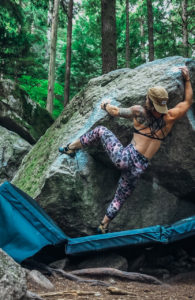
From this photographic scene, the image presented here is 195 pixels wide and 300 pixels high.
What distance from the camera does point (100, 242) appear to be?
173 inches

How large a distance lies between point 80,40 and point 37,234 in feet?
50.8

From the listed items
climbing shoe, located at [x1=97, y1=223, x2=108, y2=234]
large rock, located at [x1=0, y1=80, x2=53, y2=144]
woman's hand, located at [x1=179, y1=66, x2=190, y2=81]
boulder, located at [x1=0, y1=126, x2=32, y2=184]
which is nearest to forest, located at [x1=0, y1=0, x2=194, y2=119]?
large rock, located at [x1=0, y1=80, x2=53, y2=144]

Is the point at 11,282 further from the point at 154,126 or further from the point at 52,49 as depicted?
the point at 52,49

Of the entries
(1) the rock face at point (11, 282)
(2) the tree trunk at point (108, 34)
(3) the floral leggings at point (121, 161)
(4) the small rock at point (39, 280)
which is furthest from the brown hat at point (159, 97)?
(2) the tree trunk at point (108, 34)

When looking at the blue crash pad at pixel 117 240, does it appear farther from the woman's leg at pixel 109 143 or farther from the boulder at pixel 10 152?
the boulder at pixel 10 152

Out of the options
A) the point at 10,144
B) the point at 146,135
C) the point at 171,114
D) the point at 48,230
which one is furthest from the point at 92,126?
the point at 10,144

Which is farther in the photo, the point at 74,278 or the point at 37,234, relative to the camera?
the point at 37,234

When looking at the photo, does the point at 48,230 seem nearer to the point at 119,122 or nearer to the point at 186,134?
the point at 119,122

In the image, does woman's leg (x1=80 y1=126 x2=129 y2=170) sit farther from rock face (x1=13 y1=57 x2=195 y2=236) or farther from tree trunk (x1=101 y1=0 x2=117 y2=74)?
tree trunk (x1=101 y1=0 x2=117 y2=74)

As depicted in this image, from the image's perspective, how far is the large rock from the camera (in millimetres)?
8320

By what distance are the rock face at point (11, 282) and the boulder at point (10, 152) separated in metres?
5.07

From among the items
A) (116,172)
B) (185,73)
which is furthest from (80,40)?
(116,172)

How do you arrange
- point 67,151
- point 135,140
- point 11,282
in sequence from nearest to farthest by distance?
point 11,282 → point 135,140 → point 67,151

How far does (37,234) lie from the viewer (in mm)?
4191
